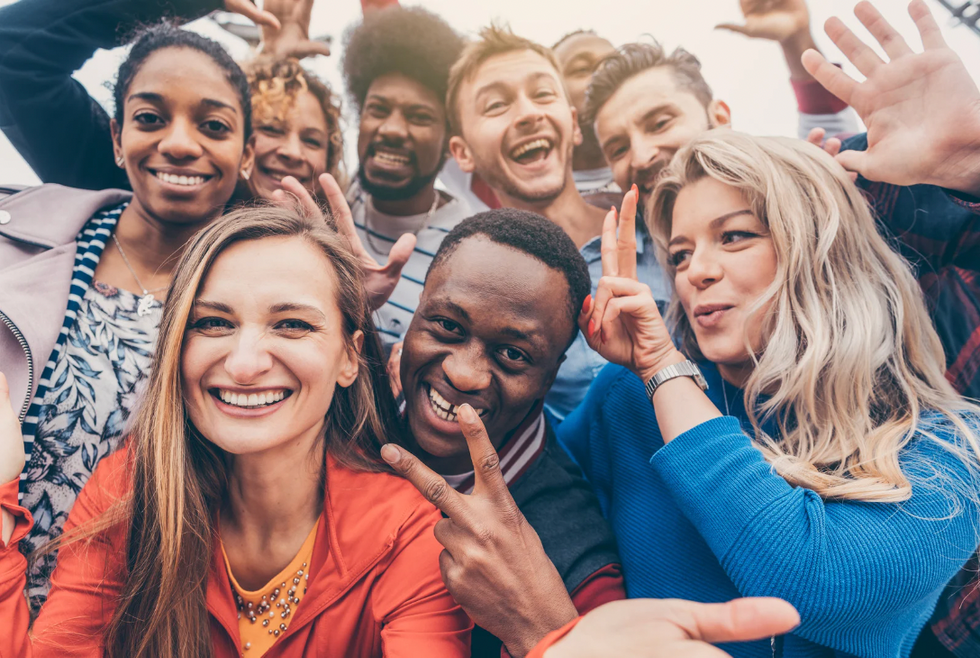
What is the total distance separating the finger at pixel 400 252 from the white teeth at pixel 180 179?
0.77 metres

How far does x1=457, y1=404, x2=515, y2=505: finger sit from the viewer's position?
1481mm

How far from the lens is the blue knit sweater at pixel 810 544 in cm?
142

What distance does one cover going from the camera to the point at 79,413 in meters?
2.01

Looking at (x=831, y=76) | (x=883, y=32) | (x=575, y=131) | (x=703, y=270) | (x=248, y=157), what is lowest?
(x=703, y=270)

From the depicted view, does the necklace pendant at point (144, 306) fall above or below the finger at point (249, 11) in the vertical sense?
below

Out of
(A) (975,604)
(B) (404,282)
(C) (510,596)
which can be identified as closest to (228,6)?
(B) (404,282)

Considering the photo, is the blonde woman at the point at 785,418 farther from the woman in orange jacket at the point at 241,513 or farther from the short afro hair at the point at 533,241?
the woman in orange jacket at the point at 241,513

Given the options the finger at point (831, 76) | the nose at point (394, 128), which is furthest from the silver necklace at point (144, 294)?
the finger at point (831, 76)

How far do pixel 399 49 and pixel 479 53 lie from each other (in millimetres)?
355

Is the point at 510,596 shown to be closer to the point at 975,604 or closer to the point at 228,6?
the point at 975,604

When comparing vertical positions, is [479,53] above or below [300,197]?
above

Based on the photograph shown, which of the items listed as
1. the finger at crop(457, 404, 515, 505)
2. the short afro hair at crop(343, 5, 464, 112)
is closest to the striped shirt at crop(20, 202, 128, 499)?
the short afro hair at crop(343, 5, 464, 112)

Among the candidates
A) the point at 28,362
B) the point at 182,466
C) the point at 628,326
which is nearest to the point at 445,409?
the point at 628,326

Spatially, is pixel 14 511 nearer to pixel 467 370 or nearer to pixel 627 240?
pixel 467 370
